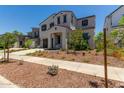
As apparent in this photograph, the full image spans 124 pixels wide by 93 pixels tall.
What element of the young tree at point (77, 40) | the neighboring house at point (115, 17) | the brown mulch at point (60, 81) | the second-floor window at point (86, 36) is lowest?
the brown mulch at point (60, 81)

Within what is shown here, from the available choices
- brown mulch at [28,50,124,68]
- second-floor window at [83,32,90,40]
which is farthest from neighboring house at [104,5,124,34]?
brown mulch at [28,50,124,68]

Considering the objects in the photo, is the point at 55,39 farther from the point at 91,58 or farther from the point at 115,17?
the point at 91,58

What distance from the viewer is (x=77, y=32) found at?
17.0 metres

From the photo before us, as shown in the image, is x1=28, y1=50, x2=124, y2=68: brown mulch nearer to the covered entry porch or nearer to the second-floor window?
the second-floor window

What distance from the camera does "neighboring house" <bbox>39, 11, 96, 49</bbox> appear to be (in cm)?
2322

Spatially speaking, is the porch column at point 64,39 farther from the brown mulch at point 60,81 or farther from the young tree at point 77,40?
the brown mulch at point 60,81

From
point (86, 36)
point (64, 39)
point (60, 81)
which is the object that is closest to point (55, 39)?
point (64, 39)

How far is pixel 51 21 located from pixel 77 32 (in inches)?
443

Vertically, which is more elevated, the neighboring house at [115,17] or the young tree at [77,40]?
the neighboring house at [115,17]

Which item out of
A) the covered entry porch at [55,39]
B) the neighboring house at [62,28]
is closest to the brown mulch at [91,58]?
the neighboring house at [62,28]

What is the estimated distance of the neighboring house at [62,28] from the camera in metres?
23.2
